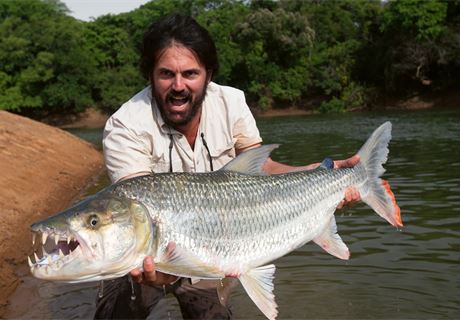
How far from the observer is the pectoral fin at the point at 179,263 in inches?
133

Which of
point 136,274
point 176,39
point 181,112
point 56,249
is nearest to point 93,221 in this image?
point 56,249

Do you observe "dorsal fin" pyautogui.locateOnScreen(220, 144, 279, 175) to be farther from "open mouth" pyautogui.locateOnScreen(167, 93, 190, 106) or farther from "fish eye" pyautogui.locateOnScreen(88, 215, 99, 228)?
"fish eye" pyautogui.locateOnScreen(88, 215, 99, 228)

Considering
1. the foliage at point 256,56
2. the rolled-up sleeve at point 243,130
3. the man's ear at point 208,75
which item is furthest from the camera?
the foliage at point 256,56

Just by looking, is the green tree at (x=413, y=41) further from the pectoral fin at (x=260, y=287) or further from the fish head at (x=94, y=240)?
the fish head at (x=94, y=240)

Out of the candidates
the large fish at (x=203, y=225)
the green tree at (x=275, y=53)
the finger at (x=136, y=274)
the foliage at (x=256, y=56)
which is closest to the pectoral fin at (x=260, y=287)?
the large fish at (x=203, y=225)

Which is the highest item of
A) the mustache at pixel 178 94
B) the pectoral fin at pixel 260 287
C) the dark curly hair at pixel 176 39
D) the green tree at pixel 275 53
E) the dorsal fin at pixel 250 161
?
the dark curly hair at pixel 176 39

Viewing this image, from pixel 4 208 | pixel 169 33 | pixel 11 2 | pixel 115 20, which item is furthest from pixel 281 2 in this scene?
pixel 169 33

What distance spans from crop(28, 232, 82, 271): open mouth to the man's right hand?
422 millimetres

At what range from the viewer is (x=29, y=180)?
471 inches

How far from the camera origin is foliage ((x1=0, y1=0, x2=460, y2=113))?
161 feet

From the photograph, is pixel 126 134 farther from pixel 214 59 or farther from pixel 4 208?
pixel 4 208

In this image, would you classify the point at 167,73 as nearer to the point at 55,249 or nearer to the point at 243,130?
the point at 243,130

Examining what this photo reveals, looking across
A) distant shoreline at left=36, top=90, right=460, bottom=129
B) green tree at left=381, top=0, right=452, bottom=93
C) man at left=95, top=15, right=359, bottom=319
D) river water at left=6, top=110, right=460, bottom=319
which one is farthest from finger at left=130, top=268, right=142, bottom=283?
green tree at left=381, top=0, right=452, bottom=93

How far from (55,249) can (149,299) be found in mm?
1617
